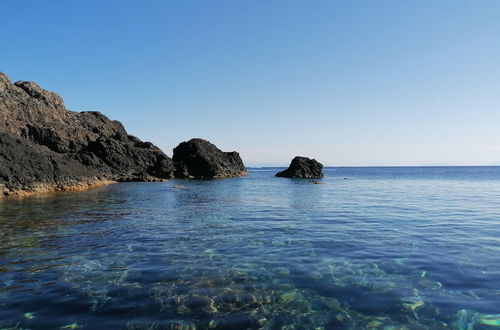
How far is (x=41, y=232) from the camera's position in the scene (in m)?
15.9

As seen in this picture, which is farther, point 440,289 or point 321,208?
point 321,208

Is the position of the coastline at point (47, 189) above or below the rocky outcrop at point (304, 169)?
below

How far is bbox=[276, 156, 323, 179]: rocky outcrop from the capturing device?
94.5 meters

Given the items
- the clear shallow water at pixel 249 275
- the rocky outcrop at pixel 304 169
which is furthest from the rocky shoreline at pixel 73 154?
the clear shallow water at pixel 249 275

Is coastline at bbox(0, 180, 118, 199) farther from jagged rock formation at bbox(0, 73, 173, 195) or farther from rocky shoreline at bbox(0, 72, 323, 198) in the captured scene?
jagged rock formation at bbox(0, 73, 173, 195)

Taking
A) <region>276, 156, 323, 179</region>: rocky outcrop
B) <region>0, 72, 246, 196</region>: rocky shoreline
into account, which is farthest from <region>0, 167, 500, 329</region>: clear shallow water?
<region>276, 156, 323, 179</region>: rocky outcrop

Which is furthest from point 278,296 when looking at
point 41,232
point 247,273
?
point 41,232

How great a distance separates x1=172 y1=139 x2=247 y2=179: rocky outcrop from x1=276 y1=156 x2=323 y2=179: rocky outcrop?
63.0ft

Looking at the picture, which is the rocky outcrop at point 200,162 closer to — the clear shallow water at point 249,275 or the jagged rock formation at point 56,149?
the jagged rock formation at point 56,149

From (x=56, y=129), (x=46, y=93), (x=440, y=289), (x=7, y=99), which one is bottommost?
(x=440, y=289)

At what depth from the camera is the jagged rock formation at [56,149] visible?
129 ft

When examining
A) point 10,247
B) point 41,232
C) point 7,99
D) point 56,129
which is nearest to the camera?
point 10,247

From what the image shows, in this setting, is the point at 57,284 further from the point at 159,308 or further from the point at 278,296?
the point at 278,296

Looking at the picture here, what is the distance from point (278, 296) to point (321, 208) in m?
19.3
